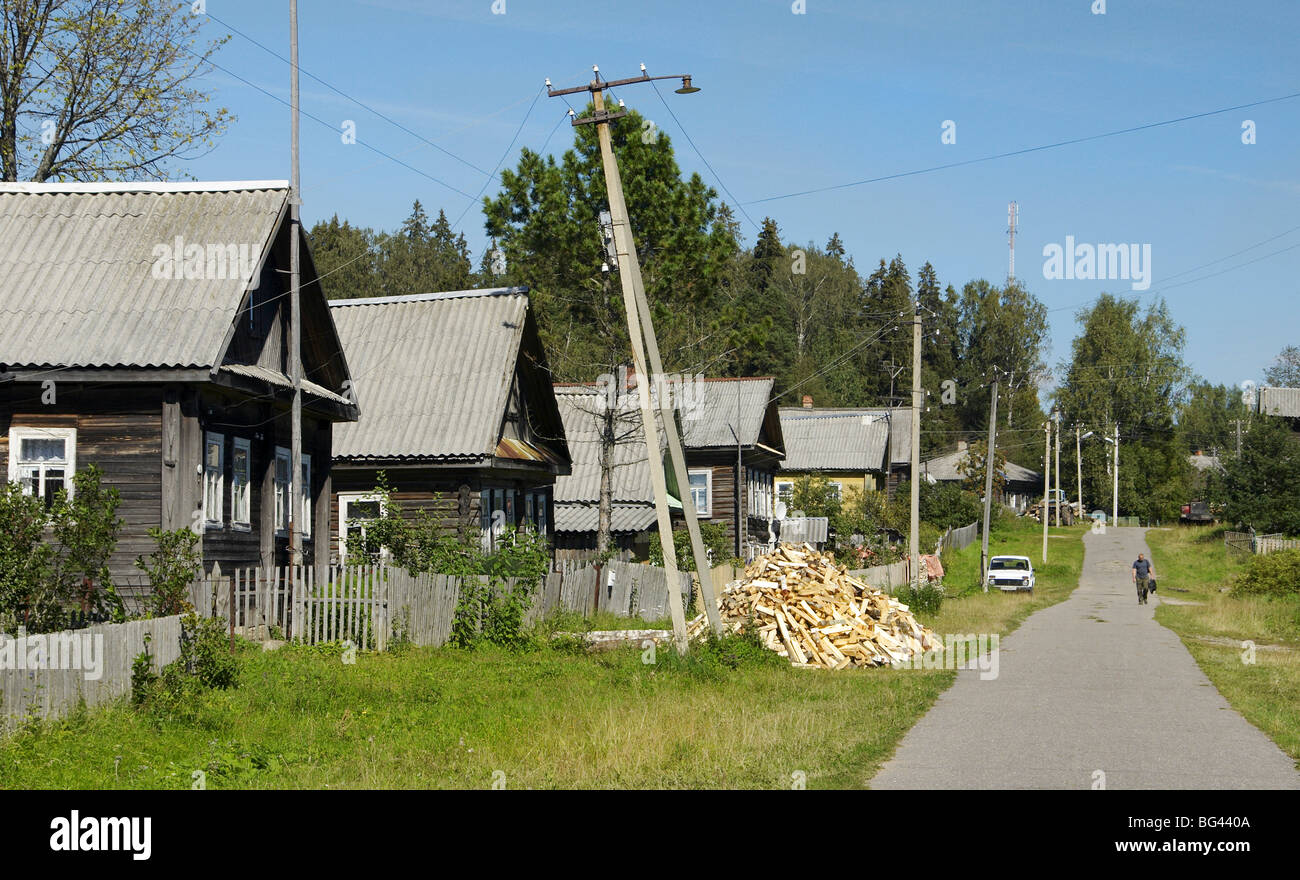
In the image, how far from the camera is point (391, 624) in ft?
65.6

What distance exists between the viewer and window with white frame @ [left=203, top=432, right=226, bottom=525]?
20188 mm

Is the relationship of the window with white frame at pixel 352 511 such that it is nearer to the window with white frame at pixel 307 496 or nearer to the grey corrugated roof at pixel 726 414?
the window with white frame at pixel 307 496

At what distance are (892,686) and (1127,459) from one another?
9058 centimetres

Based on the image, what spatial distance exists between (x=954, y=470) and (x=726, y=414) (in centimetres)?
5508

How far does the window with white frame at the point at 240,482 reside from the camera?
70.0 feet

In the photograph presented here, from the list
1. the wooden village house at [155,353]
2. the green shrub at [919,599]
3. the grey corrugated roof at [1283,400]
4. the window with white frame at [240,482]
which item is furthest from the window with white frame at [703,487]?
the grey corrugated roof at [1283,400]

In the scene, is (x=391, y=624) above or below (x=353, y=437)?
below

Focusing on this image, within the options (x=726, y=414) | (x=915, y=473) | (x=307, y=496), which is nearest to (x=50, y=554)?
(x=307, y=496)

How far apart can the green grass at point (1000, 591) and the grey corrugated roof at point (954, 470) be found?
25.2ft

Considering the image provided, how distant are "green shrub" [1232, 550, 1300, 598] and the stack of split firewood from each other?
2292cm

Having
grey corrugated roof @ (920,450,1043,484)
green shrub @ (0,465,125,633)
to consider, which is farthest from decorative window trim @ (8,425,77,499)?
grey corrugated roof @ (920,450,1043,484)

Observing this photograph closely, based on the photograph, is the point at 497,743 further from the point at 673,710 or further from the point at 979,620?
the point at 979,620

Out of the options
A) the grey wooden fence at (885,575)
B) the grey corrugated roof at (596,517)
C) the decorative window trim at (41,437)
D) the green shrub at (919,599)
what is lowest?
the green shrub at (919,599)
